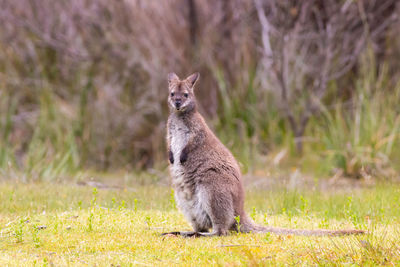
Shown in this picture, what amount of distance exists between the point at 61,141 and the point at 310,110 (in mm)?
5738

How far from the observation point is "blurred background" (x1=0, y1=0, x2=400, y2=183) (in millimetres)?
13258

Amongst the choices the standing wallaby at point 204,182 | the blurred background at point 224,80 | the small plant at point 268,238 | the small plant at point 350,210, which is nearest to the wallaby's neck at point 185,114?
the standing wallaby at point 204,182

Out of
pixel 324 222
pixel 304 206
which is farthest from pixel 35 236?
pixel 304 206

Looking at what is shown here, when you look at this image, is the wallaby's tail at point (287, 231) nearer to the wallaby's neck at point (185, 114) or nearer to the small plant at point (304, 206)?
the wallaby's neck at point (185, 114)

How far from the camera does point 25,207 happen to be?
8.28 meters

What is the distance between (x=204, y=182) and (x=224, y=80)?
320 inches

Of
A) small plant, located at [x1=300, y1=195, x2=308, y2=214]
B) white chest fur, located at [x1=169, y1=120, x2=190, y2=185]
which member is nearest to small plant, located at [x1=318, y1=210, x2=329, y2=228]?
small plant, located at [x1=300, y1=195, x2=308, y2=214]

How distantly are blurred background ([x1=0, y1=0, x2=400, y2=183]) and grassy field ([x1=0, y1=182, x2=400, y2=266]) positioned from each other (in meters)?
3.44

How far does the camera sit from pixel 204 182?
6492 millimetres

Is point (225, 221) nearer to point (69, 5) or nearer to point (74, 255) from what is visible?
point (74, 255)

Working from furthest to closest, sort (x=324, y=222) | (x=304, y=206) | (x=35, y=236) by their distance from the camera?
(x=304, y=206) → (x=324, y=222) → (x=35, y=236)

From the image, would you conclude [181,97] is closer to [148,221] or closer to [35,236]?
[148,221]

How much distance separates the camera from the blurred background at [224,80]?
43.5 feet

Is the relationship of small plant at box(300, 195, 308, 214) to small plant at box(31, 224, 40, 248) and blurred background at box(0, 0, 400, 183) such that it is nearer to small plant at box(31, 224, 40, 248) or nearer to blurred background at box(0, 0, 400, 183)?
small plant at box(31, 224, 40, 248)
